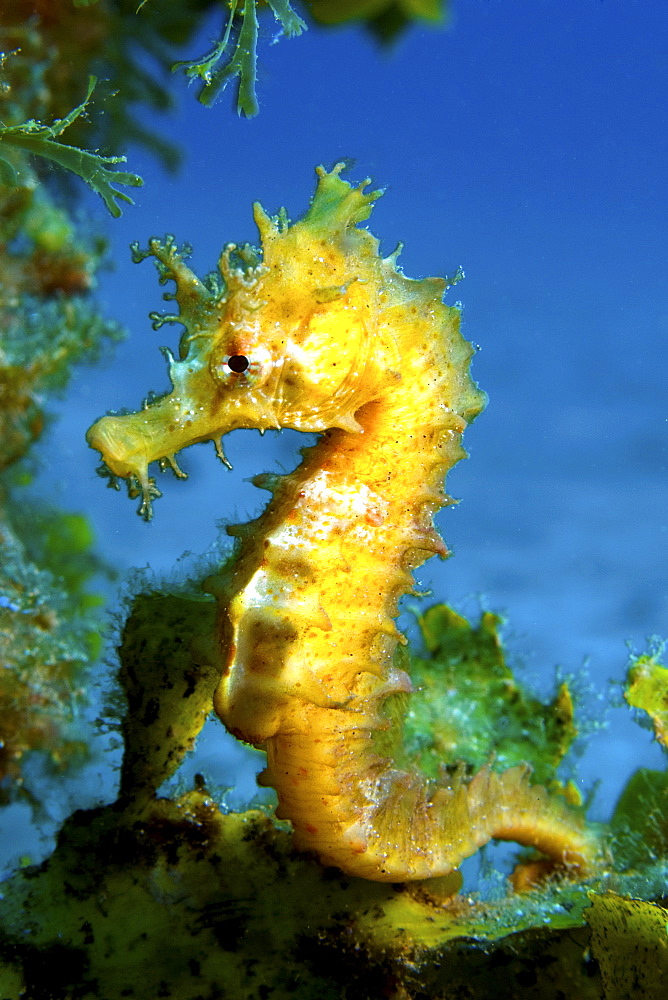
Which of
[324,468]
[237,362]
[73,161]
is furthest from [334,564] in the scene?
[73,161]

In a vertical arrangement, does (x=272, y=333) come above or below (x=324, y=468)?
above

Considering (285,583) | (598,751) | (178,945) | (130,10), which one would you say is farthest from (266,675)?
(598,751)

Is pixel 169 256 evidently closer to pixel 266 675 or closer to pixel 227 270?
pixel 227 270

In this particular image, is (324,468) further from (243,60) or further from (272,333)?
(243,60)

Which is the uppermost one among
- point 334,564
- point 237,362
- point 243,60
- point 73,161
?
point 243,60

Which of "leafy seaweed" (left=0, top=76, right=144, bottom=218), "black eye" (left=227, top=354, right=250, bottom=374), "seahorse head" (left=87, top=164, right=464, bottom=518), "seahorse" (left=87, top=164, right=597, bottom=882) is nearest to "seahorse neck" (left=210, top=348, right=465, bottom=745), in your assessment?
"seahorse" (left=87, top=164, right=597, bottom=882)

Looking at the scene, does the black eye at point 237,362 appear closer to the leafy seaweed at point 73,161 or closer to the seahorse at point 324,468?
the seahorse at point 324,468

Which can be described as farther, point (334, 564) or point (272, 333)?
point (334, 564)

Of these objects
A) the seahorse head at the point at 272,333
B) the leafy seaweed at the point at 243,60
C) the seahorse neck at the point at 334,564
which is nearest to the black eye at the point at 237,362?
the seahorse head at the point at 272,333
